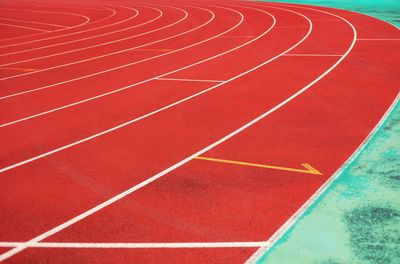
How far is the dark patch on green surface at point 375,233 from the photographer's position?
3457 millimetres

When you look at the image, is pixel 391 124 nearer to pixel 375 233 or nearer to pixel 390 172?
pixel 390 172

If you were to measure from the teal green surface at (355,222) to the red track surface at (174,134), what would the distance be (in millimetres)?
215

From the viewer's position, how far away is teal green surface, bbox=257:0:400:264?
3.48 metres

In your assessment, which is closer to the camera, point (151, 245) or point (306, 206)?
point (151, 245)

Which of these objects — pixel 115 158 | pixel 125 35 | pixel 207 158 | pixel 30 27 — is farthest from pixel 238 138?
pixel 30 27

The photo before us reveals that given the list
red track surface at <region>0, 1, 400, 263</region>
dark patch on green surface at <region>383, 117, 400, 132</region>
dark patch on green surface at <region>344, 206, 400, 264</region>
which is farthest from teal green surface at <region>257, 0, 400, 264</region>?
dark patch on green surface at <region>383, 117, 400, 132</region>

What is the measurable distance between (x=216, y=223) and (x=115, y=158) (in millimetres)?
1992

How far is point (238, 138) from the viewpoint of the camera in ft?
19.5

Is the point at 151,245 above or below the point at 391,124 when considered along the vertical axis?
A: below

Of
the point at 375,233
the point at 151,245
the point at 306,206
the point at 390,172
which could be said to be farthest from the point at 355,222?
the point at 151,245

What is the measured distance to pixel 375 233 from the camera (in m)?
3.76

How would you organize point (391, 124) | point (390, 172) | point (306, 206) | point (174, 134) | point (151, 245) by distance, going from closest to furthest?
point (151, 245)
point (306, 206)
point (390, 172)
point (174, 134)
point (391, 124)

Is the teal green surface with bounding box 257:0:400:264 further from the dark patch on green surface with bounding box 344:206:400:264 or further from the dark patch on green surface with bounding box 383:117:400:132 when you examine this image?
the dark patch on green surface with bounding box 383:117:400:132

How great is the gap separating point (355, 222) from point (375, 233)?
0.74ft
